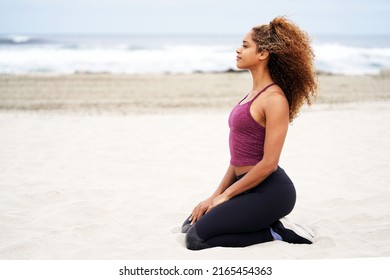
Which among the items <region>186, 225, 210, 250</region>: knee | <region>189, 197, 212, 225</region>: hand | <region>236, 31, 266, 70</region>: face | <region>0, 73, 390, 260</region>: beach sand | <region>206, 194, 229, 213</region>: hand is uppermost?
<region>236, 31, 266, 70</region>: face

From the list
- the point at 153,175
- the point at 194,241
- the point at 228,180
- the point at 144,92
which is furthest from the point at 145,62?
the point at 194,241

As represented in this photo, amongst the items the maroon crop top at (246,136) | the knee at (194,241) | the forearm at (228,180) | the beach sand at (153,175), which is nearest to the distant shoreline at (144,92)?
the beach sand at (153,175)

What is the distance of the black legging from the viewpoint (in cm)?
288

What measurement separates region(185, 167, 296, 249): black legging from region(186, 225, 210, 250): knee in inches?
0.4

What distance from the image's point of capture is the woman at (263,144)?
2850 mm

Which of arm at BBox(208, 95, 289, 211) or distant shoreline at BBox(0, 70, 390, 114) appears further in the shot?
distant shoreline at BBox(0, 70, 390, 114)

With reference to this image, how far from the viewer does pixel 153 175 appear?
4.97 m

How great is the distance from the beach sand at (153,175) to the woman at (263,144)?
120mm

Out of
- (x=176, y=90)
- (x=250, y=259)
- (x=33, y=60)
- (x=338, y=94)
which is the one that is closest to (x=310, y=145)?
(x=250, y=259)

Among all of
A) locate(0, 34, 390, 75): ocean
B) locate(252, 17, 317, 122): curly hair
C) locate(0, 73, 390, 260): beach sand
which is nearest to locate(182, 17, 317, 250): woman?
locate(252, 17, 317, 122): curly hair

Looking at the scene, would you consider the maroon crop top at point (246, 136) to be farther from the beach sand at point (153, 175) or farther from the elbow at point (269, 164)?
the beach sand at point (153, 175)

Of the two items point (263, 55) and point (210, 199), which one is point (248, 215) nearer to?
point (210, 199)

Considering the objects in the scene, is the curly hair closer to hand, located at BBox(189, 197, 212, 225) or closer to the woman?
the woman

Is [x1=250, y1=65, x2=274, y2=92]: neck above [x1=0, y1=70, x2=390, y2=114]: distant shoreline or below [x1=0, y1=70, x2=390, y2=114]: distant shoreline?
above
